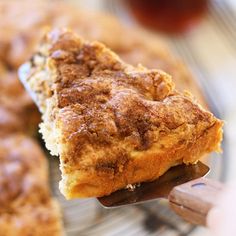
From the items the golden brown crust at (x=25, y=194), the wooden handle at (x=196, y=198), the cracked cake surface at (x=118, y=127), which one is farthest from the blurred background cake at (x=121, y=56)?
the wooden handle at (x=196, y=198)

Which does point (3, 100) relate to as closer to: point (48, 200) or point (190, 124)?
point (48, 200)

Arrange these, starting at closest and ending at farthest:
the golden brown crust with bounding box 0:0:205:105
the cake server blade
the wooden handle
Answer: the wooden handle
the cake server blade
the golden brown crust with bounding box 0:0:205:105

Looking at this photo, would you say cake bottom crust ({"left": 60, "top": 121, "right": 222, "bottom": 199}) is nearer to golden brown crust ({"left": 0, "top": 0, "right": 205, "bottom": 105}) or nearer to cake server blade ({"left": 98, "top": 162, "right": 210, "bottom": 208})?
cake server blade ({"left": 98, "top": 162, "right": 210, "bottom": 208})

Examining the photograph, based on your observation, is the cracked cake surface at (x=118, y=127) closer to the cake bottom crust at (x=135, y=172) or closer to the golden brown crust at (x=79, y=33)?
the cake bottom crust at (x=135, y=172)

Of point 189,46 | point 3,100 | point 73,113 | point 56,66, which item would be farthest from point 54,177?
point 189,46

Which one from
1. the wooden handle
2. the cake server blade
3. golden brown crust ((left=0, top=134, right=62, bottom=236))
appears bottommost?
golden brown crust ((left=0, top=134, right=62, bottom=236))

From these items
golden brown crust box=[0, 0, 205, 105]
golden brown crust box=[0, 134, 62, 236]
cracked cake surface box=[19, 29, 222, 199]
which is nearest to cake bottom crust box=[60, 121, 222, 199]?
cracked cake surface box=[19, 29, 222, 199]

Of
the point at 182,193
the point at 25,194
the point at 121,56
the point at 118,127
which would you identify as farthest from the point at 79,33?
the point at 182,193
